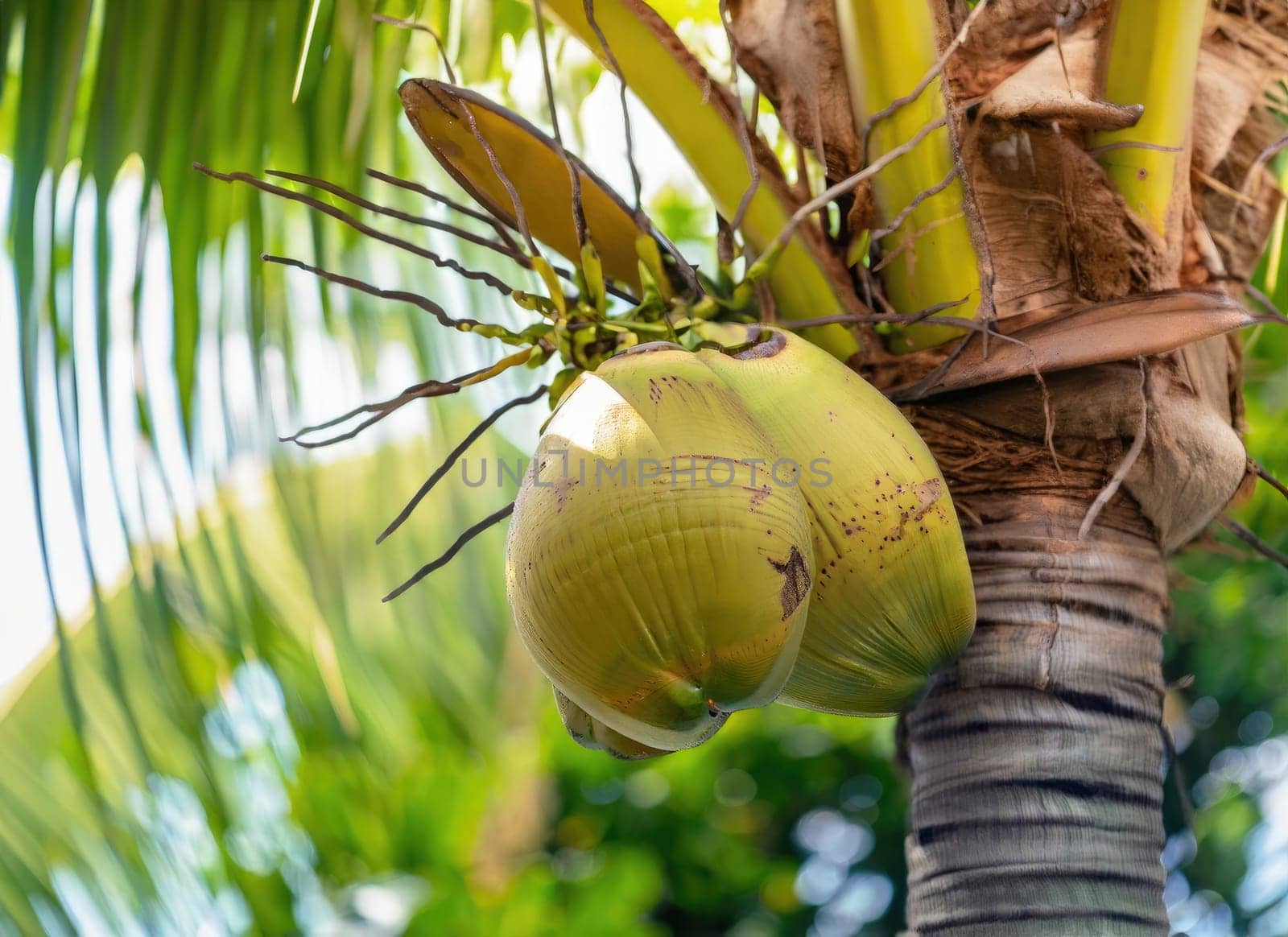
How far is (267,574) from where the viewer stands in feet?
7.91

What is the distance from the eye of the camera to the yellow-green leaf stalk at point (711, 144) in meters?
1.26

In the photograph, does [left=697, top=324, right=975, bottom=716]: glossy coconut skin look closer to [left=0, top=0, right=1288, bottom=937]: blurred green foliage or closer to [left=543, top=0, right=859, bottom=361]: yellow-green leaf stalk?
[left=543, top=0, right=859, bottom=361]: yellow-green leaf stalk

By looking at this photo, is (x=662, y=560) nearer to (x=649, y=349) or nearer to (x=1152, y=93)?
(x=649, y=349)

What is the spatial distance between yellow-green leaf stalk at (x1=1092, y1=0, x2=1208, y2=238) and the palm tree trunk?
299mm

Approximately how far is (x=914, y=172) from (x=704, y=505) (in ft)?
1.76

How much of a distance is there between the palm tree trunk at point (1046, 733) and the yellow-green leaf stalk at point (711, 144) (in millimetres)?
214

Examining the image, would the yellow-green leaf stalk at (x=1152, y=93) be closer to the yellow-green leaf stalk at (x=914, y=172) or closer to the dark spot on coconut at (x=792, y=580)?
the yellow-green leaf stalk at (x=914, y=172)

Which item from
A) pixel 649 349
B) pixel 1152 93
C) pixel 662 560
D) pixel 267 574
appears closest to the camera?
pixel 662 560

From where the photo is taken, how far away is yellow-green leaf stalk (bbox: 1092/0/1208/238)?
1.23 m

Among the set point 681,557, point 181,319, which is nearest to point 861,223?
point 681,557

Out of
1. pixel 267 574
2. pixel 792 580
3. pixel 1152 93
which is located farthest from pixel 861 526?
pixel 267 574

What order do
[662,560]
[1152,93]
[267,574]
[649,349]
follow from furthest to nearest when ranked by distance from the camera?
[267,574] → [1152,93] → [649,349] → [662,560]

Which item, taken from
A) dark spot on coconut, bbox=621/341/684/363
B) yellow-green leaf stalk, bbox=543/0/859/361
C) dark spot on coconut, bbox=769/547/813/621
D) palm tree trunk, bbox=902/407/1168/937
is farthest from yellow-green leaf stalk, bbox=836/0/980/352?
dark spot on coconut, bbox=769/547/813/621

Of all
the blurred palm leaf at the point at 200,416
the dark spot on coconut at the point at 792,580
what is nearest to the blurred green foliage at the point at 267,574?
the blurred palm leaf at the point at 200,416
